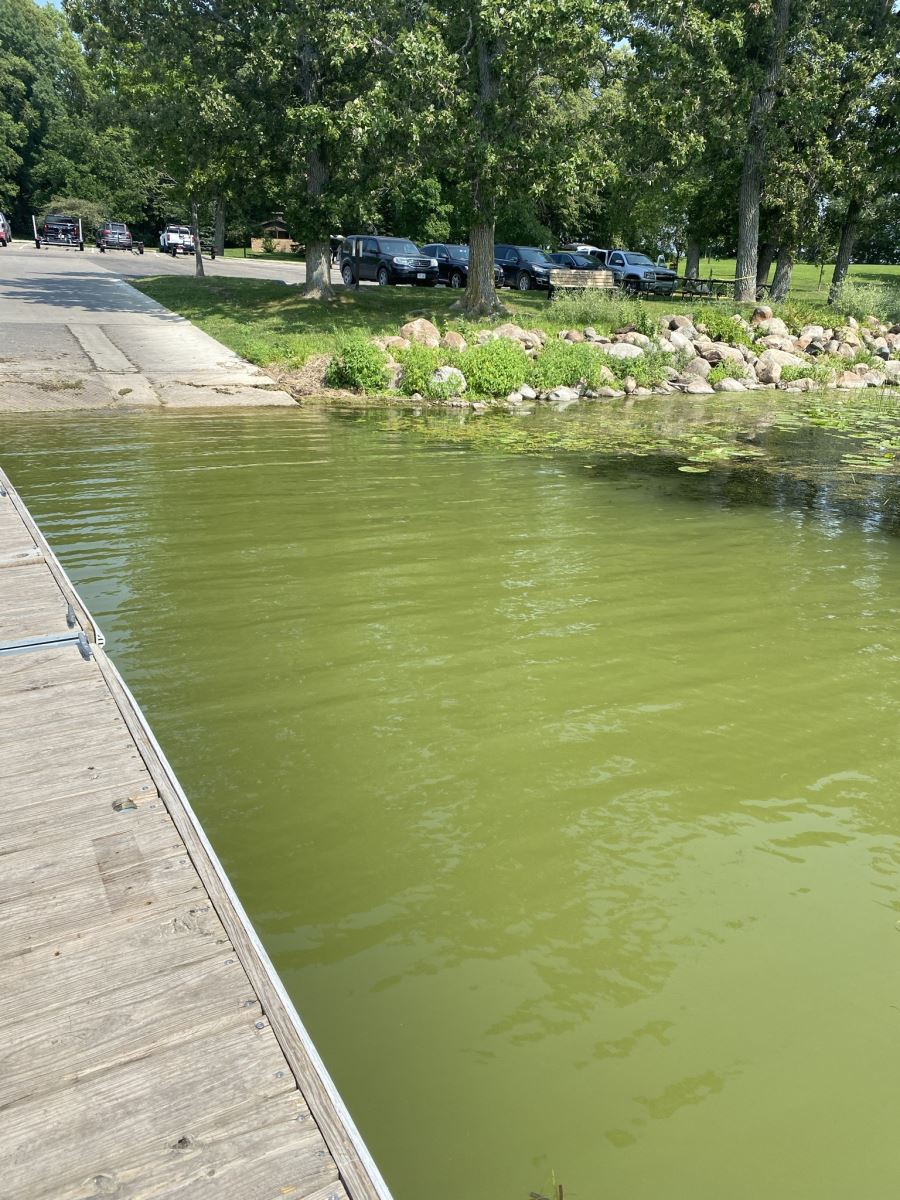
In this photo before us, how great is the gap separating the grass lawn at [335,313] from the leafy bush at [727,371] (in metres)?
1.83

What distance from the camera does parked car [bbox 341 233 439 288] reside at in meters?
32.3

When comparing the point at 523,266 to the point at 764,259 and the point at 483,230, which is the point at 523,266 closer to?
the point at 764,259

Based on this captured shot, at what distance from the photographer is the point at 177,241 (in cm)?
5300

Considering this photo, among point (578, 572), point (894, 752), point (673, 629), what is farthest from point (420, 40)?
point (894, 752)

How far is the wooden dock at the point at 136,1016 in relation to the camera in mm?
2061

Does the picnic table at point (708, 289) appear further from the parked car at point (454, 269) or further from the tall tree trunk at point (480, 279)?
the tall tree trunk at point (480, 279)

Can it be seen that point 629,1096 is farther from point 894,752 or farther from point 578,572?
point 578,572

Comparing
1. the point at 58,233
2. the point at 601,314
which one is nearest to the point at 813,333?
the point at 601,314

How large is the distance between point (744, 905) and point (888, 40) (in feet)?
99.2

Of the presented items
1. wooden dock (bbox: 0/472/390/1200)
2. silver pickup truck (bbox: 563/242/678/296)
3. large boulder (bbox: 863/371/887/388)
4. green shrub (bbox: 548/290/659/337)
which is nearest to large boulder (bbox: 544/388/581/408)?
green shrub (bbox: 548/290/659/337)

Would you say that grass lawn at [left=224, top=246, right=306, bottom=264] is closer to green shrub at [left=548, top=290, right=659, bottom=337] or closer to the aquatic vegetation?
green shrub at [left=548, top=290, right=659, bottom=337]

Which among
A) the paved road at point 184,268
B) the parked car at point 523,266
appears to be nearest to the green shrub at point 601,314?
the parked car at point 523,266

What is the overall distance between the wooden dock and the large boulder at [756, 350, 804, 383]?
20127mm

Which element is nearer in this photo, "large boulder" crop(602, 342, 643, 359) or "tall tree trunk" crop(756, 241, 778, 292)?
"large boulder" crop(602, 342, 643, 359)
